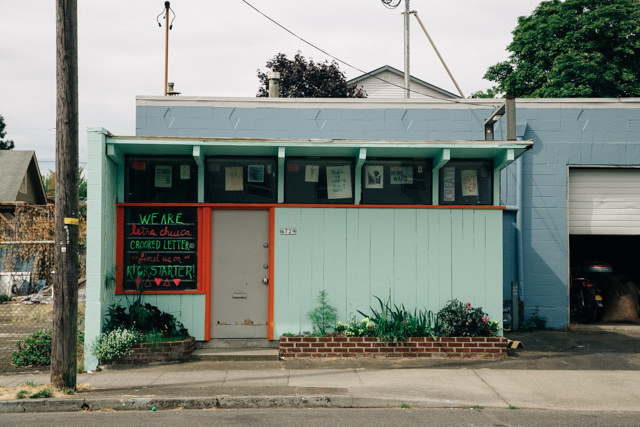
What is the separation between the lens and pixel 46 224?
61.6 ft

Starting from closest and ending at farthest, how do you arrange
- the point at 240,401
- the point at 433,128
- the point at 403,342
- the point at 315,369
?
the point at 240,401
the point at 315,369
the point at 403,342
the point at 433,128

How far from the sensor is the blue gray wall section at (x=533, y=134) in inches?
497

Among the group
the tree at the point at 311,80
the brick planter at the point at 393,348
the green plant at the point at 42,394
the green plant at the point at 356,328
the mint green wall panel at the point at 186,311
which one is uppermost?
the tree at the point at 311,80

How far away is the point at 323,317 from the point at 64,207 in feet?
14.6

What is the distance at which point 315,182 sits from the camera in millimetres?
10406

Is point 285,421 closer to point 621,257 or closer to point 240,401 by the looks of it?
point 240,401

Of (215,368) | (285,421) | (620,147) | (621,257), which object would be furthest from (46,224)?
(621,257)

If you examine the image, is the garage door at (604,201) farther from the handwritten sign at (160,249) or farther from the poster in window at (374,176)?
the handwritten sign at (160,249)

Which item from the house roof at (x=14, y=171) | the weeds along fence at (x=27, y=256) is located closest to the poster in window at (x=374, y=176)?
the weeds along fence at (x=27, y=256)

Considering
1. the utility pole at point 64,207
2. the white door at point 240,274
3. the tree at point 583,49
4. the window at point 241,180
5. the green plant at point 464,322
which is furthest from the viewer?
the tree at point 583,49

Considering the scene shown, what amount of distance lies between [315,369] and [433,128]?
19.6 ft

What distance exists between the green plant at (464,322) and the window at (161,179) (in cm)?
461

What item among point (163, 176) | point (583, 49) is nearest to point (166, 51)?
point (163, 176)

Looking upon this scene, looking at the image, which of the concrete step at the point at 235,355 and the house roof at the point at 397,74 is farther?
the house roof at the point at 397,74
